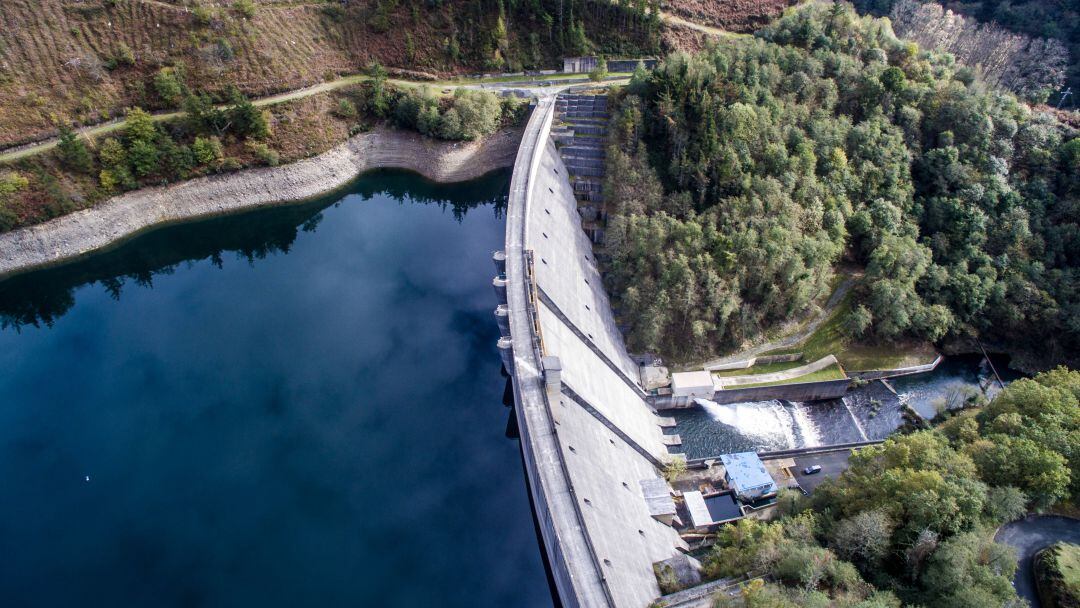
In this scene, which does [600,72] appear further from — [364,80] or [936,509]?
[936,509]

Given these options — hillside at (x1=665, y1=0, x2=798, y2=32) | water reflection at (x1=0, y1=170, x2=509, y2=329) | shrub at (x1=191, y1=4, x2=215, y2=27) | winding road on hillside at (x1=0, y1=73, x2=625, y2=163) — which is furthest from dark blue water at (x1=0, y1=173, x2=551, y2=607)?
hillside at (x1=665, y1=0, x2=798, y2=32)

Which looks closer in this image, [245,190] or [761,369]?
[761,369]

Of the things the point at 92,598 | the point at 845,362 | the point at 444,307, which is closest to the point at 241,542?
the point at 92,598

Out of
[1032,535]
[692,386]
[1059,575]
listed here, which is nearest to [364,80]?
[692,386]

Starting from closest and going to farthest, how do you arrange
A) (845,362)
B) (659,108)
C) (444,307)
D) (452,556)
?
1. (452,556)
2. (845,362)
3. (444,307)
4. (659,108)

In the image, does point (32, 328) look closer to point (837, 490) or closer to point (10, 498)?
point (10, 498)

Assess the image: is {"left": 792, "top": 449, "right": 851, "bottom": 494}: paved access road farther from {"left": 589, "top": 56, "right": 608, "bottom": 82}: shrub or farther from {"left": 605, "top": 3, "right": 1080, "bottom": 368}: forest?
{"left": 589, "top": 56, "right": 608, "bottom": 82}: shrub

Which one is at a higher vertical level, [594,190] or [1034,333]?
[594,190]
